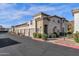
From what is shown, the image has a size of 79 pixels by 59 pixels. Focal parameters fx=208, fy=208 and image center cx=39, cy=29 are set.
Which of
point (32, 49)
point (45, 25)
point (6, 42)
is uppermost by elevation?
point (45, 25)

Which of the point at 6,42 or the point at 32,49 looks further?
the point at 6,42

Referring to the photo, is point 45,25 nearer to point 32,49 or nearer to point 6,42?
point 32,49

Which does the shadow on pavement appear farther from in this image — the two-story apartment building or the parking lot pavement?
the two-story apartment building

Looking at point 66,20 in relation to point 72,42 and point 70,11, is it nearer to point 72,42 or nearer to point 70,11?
point 70,11

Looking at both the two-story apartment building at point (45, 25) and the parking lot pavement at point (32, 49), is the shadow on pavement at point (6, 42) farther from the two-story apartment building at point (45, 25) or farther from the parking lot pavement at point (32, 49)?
the two-story apartment building at point (45, 25)

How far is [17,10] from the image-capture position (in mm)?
10742

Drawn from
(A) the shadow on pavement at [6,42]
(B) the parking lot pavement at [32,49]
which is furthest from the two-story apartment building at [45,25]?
(A) the shadow on pavement at [6,42]

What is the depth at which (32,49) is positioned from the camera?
1071 cm

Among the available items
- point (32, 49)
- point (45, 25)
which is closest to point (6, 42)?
point (32, 49)

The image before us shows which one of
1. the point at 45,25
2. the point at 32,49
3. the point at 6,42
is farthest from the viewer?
the point at 45,25

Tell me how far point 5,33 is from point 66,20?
334 cm

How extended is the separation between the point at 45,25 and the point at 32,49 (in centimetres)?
155

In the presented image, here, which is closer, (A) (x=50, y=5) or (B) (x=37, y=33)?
(A) (x=50, y=5)

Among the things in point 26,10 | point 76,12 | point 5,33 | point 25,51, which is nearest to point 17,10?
point 26,10
